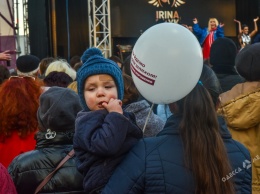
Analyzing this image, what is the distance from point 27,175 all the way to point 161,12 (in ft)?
46.5

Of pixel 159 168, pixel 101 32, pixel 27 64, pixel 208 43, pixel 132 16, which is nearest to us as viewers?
pixel 159 168

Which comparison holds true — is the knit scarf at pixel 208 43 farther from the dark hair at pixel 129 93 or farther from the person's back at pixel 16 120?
the person's back at pixel 16 120

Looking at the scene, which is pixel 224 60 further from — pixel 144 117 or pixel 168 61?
pixel 168 61

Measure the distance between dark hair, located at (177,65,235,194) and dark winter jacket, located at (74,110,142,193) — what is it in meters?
0.23

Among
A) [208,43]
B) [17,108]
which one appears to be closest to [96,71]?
[17,108]

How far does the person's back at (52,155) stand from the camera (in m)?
2.50

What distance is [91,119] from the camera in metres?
2.13

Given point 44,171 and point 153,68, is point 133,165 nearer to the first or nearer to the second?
point 153,68

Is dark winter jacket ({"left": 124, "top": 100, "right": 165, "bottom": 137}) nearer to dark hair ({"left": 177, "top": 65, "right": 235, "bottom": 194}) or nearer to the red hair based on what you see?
the red hair

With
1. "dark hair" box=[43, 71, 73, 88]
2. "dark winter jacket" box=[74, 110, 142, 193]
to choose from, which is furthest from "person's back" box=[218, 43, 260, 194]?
"dark hair" box=[43, 71, 73, 88]

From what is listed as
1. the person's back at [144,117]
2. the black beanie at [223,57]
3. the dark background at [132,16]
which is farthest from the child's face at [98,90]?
the dark background at [132,16]

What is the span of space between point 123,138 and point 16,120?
52.3 inches

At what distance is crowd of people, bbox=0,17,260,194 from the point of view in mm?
1948

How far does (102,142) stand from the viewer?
203 cm
